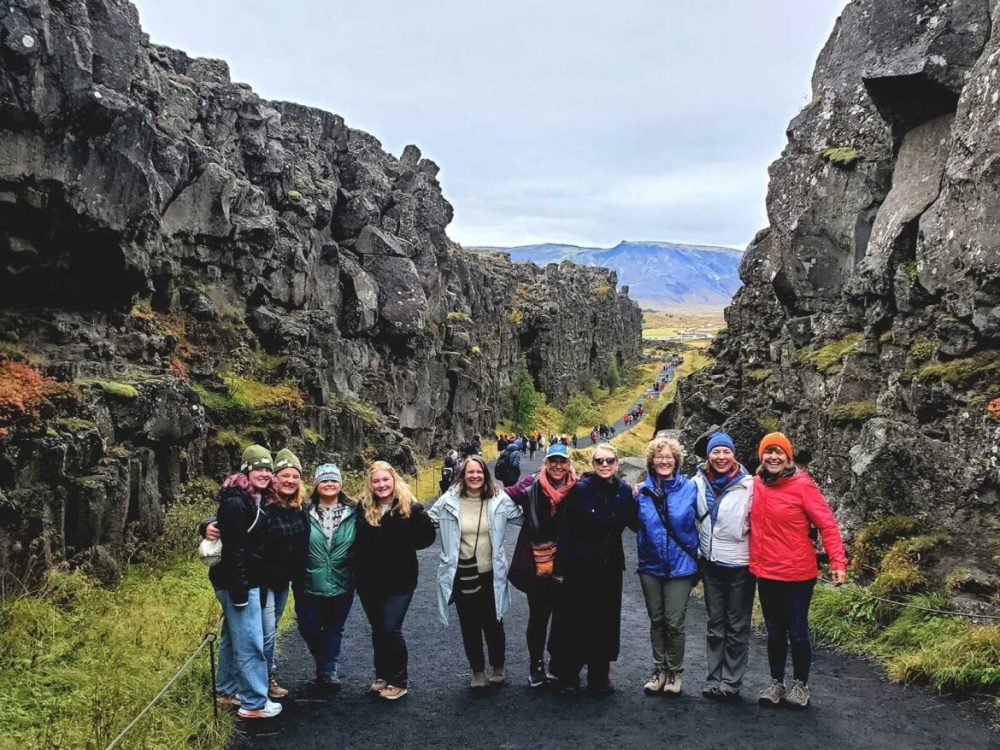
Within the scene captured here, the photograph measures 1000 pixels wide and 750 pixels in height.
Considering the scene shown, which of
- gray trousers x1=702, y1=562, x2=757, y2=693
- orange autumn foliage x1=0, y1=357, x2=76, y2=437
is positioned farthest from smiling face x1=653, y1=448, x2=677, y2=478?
orange autumn foliage x1=0, y1=357, x2=76, y2=437

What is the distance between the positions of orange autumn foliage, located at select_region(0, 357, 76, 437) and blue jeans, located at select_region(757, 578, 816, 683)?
36.0 ft

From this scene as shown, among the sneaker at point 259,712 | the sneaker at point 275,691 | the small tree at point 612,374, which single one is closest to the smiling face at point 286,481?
the sneaker at point 259,712

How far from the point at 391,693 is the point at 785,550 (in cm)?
476

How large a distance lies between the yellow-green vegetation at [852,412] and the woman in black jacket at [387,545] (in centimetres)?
1120

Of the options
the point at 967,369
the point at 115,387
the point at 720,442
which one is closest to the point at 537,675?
the point at 720,442

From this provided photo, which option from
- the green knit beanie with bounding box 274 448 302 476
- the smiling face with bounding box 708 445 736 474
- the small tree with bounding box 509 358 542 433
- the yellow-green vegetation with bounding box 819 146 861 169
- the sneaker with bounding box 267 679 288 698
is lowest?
the small tree with bounding box 509 358 542 433

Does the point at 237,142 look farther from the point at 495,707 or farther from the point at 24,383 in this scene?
the point at 495,707

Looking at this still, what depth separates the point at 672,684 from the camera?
839 cm

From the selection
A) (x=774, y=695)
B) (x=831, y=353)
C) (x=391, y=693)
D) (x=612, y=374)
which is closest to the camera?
(x=774, y=695)

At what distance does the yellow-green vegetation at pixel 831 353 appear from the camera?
706 inches

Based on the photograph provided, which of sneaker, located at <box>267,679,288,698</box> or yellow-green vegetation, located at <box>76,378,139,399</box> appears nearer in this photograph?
sneaker, located at <box>267,679,288,698</box>

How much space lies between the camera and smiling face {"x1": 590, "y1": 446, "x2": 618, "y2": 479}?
7785 mm

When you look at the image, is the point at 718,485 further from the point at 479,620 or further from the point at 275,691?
the point at 275,691

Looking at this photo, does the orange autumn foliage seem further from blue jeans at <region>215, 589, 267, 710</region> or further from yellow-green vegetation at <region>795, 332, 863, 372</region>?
yellow-green vegetation at <region>795, 332, 863, 372</region>
